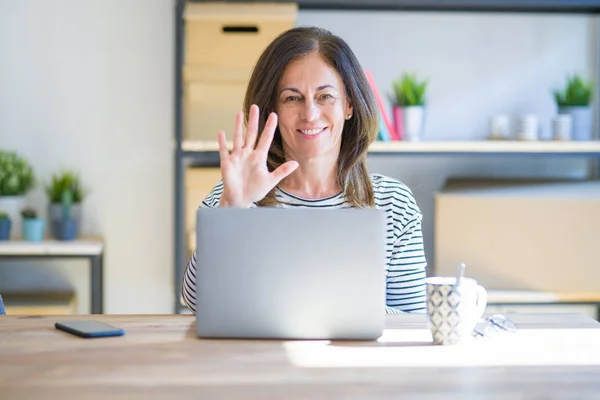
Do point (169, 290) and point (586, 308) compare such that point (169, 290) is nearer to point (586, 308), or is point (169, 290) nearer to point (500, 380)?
point (586, 308)

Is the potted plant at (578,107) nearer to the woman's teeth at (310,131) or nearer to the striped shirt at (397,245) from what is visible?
the striped shirt at (397,245)

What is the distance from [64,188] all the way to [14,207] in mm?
181

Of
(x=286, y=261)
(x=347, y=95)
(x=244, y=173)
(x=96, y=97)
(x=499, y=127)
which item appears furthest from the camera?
(x=96, y=97)

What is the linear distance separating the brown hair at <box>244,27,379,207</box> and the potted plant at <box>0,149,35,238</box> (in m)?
1.41

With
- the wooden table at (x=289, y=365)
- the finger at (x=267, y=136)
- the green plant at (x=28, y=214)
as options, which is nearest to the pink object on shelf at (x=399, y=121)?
the green plant at (x=28, y=214)

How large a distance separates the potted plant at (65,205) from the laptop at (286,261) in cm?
184

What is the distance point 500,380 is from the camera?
1273mm

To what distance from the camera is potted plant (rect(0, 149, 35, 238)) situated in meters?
3.24

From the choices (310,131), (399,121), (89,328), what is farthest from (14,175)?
(89,328)

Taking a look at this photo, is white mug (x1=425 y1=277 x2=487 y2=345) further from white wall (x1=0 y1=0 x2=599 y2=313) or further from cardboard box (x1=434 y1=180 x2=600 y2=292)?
white wall (x1=0 y1=0 x2=599 y2=313)

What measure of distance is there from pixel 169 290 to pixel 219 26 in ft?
3.29

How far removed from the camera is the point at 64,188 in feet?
10.9

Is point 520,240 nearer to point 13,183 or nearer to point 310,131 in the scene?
point 310,131

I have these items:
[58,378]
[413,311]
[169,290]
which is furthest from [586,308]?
[58,378]
